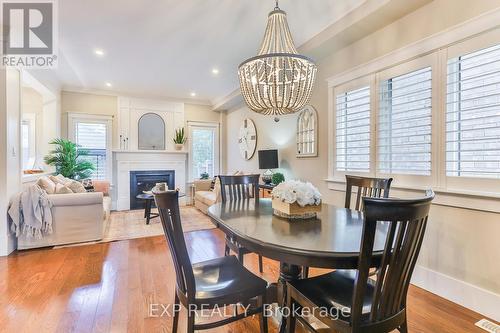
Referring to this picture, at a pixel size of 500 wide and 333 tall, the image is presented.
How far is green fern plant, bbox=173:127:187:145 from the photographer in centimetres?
661

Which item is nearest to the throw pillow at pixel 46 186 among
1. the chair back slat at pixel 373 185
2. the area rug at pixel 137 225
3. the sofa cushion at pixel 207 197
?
the area rug at pixel 137 225

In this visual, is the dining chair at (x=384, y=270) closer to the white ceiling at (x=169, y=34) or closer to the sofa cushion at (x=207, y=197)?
the white ceiling at (x=169, y=34)

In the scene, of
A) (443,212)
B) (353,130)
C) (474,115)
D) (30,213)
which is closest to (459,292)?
(443,212)

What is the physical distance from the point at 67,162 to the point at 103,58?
7.22ft

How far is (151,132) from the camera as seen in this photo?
21.3ft

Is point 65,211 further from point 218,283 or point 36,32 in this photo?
point 218,283

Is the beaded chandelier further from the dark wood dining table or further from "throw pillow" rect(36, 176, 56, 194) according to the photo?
"throw pillow" rect(36, 176, 56, 194)

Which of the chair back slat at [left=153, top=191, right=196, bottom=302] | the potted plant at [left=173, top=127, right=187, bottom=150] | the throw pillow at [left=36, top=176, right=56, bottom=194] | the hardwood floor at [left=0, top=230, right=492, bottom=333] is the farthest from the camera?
the potted plant at [left=173, top=127, right=187, bottom=150]

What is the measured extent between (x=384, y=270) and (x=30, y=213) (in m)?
4.00

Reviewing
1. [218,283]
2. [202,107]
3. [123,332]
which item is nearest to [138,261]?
[123,332]

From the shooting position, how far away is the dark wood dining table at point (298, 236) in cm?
115

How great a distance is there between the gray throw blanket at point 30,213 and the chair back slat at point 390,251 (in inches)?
151

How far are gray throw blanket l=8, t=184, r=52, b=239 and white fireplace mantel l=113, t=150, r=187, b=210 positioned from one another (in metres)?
2.82

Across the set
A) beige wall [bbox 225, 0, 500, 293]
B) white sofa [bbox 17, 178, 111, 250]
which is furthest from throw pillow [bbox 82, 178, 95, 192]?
beige wall [bbox 225, 0, 500, 293]
